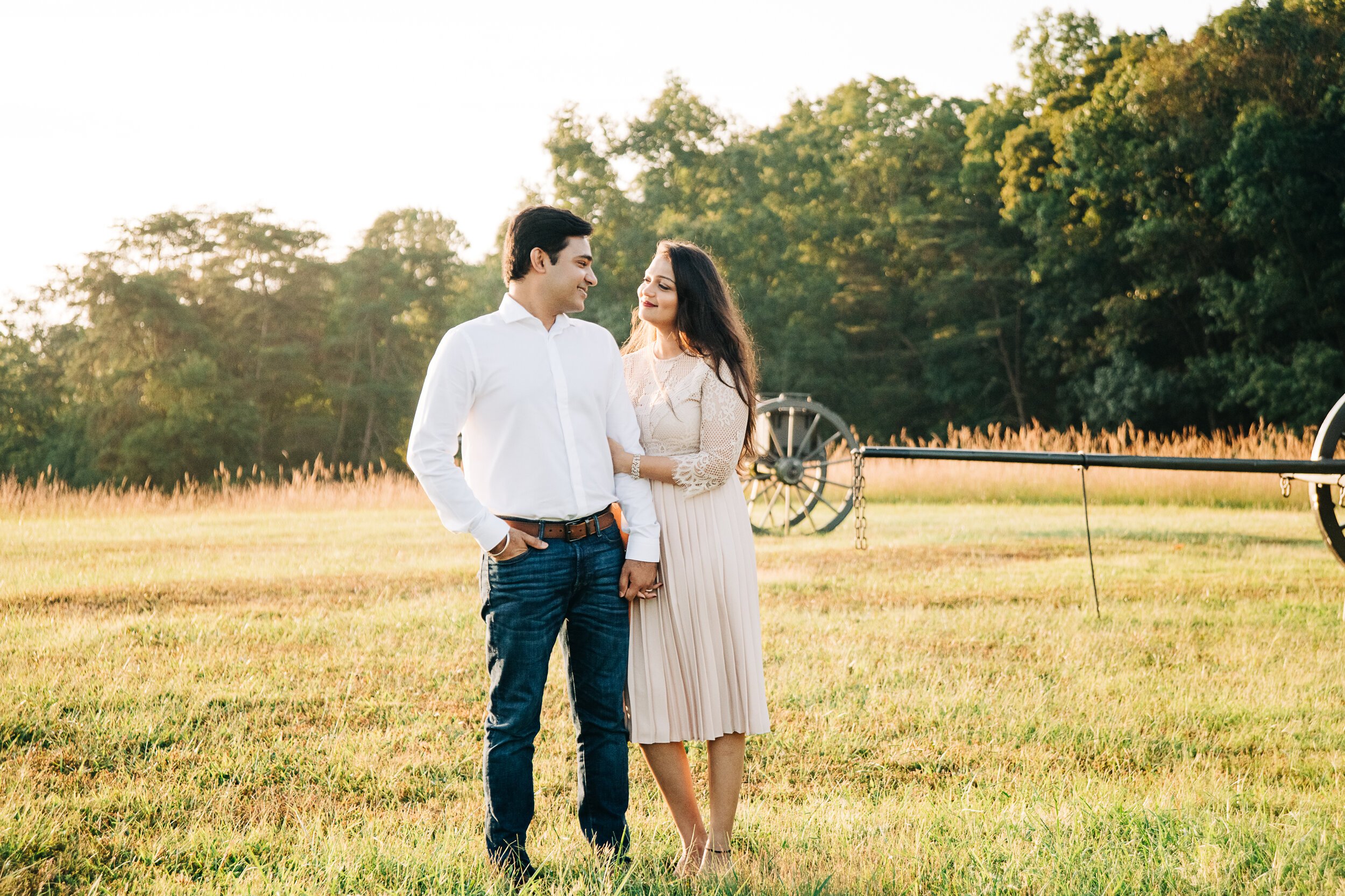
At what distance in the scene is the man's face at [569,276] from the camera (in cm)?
305

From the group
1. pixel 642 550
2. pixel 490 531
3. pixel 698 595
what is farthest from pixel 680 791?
pixel 490 531

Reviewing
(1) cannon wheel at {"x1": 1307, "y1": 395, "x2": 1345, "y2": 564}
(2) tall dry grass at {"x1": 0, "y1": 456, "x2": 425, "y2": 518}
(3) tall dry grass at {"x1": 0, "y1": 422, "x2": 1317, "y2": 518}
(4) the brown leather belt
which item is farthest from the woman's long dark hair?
(3) tall dry grass at {"x1": 0, "y1": 422, "x2": 1317, "y2": 518}

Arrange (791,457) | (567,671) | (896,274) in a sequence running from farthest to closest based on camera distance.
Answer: (896,274) < (791,457) < (567,671)

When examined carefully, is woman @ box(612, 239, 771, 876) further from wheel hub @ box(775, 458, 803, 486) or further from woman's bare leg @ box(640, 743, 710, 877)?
wheel hub @ box(775, 458, 803, 486)

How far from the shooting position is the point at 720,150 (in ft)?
120

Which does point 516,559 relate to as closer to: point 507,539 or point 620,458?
point 507,539

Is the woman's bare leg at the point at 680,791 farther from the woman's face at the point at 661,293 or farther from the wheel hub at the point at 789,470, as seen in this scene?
the wheel hub at the point at 789,470

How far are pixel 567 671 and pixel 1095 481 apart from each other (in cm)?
1380

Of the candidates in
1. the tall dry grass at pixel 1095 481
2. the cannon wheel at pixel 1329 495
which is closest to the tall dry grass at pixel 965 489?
the tall dry grass at pixel 1095 481

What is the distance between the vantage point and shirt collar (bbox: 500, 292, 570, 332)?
9.85 feet

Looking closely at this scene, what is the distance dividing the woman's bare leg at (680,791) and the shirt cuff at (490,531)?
2.61 ft

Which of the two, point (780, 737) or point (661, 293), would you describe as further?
point (780, 737)

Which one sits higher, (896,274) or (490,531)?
(896,274)

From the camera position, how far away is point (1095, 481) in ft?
50.9
